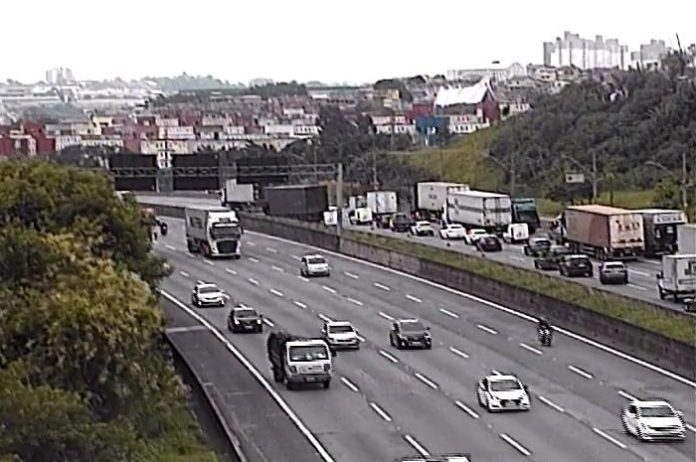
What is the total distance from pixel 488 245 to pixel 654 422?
1556 inches

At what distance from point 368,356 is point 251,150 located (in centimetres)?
7494

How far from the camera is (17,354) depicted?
2906 cm

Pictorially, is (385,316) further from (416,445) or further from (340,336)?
(416,445)

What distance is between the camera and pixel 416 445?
95.0 feet

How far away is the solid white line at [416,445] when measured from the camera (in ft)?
91.9

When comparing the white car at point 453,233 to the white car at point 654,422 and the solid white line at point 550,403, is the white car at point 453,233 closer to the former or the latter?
the solid white line at point 550,403

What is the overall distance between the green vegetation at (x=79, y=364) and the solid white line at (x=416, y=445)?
12.1ft

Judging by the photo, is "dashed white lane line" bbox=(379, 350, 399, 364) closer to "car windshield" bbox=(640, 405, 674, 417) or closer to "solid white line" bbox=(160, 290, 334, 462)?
"solid white line" bbox=(160, 290, 334, 462)

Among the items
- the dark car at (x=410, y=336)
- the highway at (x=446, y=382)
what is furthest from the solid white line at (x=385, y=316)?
the dark car at (x=410, y=336)

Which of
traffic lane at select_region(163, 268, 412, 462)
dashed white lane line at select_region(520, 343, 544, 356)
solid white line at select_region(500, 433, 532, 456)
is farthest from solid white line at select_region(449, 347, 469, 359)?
solid white line at select_region(500, 433, 532, 456)

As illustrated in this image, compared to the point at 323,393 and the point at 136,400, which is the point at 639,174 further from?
the point at 136,400

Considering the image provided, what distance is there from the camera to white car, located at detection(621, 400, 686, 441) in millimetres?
28984

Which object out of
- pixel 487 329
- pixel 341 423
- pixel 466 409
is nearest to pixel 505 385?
pixel 466 409

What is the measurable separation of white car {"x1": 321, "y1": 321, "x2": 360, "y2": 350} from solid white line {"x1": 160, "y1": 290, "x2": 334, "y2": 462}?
2490mm
